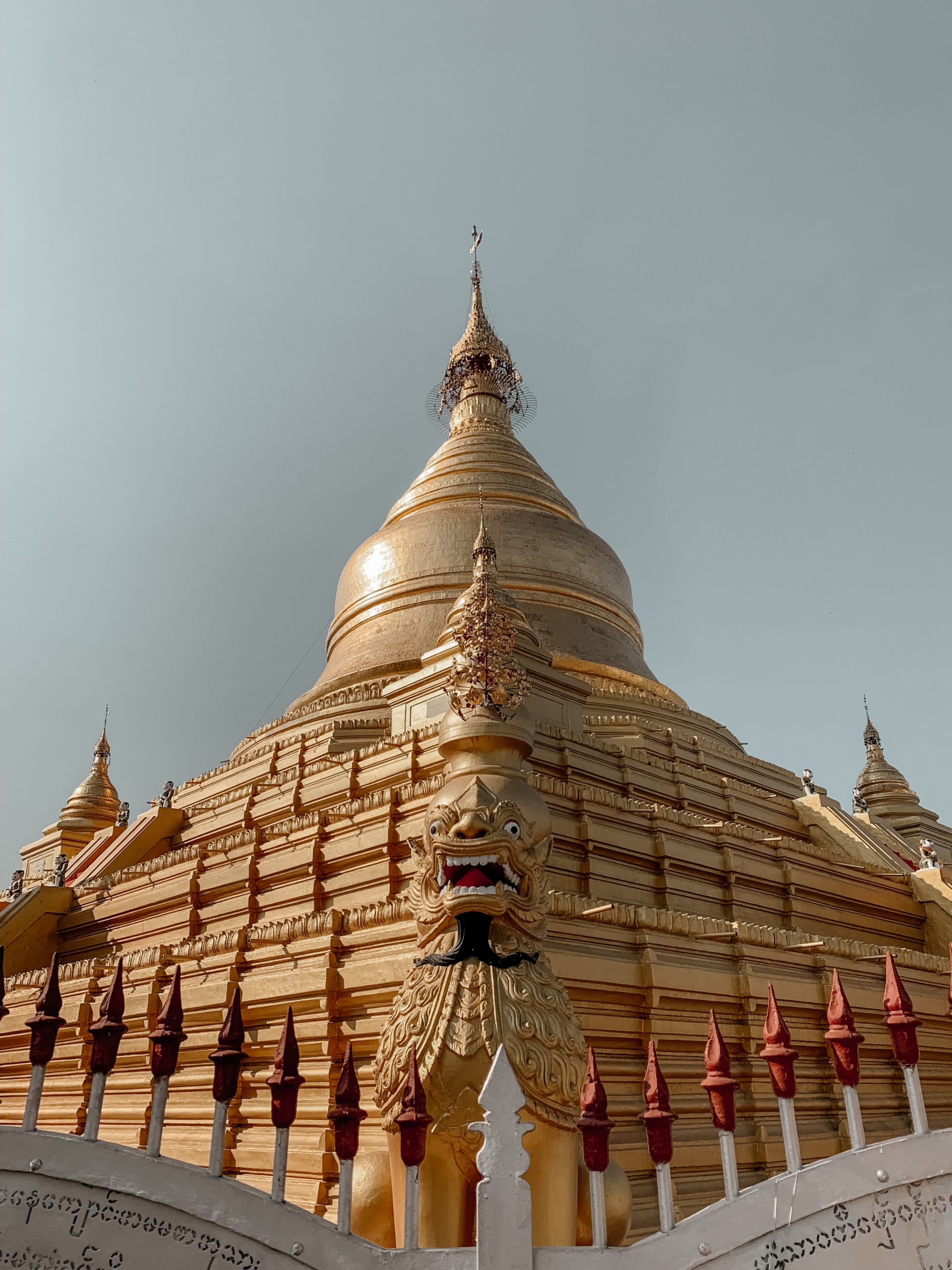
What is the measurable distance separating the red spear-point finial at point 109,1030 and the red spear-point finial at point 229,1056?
0.42 meters

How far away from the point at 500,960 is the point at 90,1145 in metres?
2.25

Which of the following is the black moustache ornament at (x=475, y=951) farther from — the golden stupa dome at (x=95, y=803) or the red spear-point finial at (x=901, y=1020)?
the golden stupa dome at (x=95, y=803)

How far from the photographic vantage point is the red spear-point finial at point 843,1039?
380 centimetres

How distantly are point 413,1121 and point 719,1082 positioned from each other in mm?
1285

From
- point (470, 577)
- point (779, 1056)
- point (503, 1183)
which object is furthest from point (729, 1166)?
point (470, 577)

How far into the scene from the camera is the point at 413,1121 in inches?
155

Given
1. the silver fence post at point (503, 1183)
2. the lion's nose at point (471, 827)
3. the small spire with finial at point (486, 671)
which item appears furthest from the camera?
the small spire with finial at point (486, 671)

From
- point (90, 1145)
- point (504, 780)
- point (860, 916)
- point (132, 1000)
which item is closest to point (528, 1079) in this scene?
point (504, 780)

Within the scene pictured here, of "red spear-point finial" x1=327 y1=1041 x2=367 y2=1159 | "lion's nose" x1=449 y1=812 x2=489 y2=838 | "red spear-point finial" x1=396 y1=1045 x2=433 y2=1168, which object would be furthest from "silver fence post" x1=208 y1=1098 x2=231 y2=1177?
"lion's nose" x1=449 y1=812 x2=489 y2=838

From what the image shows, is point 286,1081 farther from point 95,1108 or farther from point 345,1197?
point 95,1108

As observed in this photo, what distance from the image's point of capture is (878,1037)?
12.4m

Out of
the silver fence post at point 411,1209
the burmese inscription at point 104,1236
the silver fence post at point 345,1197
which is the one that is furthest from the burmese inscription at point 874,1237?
the burmese inscription at point 104,1236

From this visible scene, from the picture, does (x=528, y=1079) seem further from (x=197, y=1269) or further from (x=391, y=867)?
(x=391, y=867)

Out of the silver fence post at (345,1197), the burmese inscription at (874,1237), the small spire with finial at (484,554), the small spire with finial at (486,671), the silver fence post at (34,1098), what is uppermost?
the small spire with finial at (484,554)
